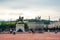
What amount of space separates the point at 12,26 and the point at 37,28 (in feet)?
21.5

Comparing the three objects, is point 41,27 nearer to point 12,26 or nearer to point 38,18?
point 12,26

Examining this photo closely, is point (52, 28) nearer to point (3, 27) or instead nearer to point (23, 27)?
point (23, 27)

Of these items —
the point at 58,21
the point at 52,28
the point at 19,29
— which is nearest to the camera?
the point at 19,29

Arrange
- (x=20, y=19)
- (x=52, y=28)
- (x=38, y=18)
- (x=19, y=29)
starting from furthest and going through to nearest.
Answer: (x=38, y=18)
(x=20, y=19)
(x=52, y=28)
(x=19, y=29)

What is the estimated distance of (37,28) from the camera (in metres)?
56.5

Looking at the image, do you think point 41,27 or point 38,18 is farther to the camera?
point 38,18

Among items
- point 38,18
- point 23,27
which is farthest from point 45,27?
point 38,18

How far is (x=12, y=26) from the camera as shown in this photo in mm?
55188

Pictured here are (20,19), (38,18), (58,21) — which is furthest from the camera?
(38,18)

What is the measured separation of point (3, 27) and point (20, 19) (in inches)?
303

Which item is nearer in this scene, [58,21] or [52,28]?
[52,28]

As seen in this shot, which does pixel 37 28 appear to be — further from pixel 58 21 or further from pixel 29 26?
pixel 58 21

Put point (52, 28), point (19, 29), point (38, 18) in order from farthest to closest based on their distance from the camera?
point (38, 18)
point (52, 28)
point (19, 29)

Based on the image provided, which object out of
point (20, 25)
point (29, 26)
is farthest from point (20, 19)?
point (20, 25)
